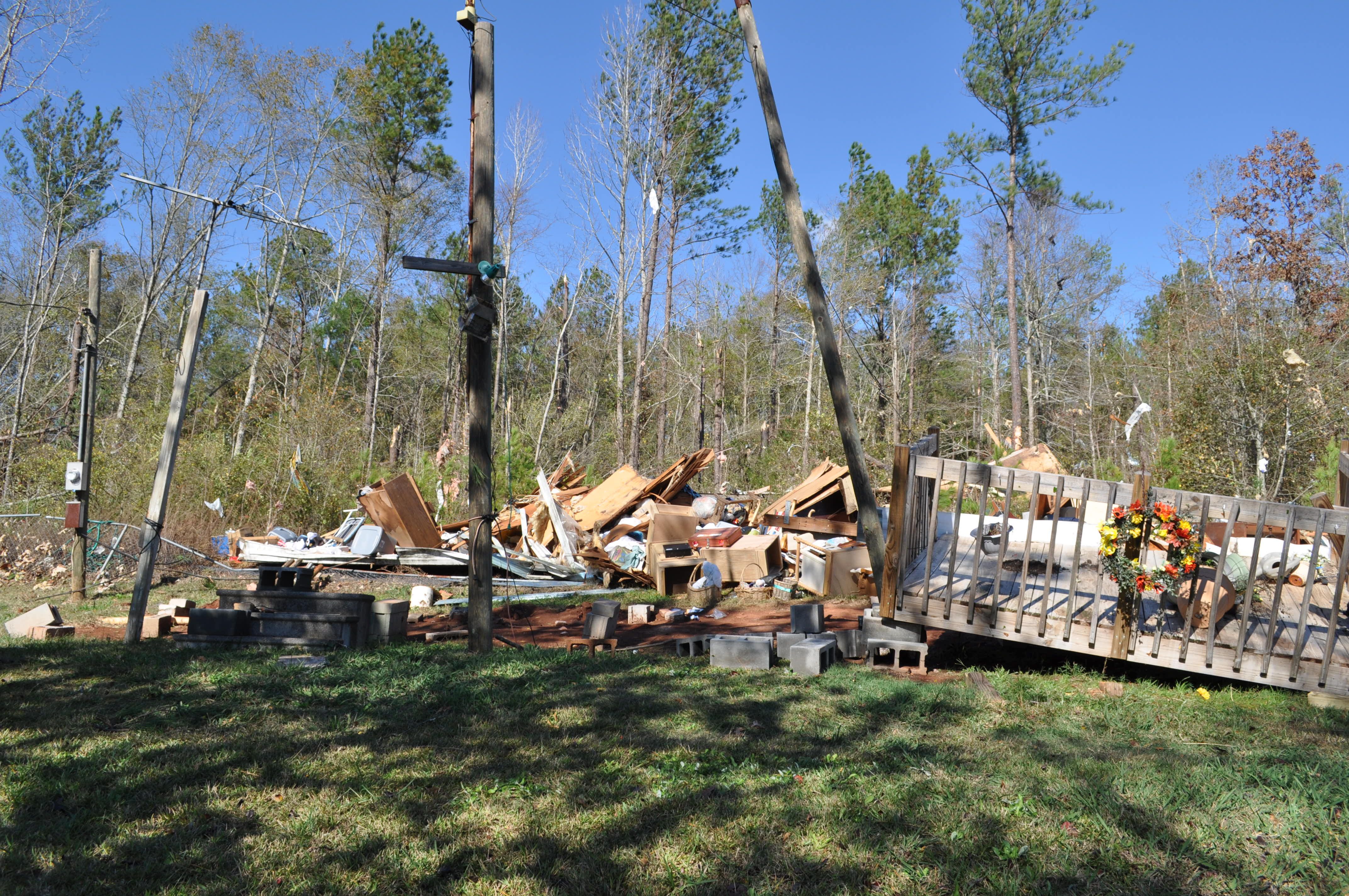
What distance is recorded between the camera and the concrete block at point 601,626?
7098mm

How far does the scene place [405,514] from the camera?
12.5 metres

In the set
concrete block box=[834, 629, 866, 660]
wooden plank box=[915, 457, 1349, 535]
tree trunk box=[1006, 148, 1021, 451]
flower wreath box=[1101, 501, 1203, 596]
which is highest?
tree trunk box=[1006, 148, 1021, 451]

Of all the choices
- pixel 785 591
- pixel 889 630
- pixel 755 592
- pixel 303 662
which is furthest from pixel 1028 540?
pixel 303 662

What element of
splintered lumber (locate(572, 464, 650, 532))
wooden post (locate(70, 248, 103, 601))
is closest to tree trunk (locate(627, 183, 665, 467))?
splintered lumber (locate(572, 464, 650, 532))

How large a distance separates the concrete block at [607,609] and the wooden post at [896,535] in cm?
241

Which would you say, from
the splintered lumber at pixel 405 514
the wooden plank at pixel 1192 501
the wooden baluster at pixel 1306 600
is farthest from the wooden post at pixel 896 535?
the splintered lumber at pixel 405 514

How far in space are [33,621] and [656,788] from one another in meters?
6.99

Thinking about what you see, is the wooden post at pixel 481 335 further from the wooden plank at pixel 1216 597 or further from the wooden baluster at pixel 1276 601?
the wooden baluster at pixel 1276 601

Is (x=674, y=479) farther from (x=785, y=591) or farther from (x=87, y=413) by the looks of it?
(x=87, y=413)

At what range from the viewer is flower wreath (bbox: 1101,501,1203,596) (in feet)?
16.8

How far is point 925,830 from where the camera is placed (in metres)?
3.13

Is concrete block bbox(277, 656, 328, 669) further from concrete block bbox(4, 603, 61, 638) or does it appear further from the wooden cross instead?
concrete block bbox(4, 603, 61, 638)

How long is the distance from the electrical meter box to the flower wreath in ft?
32.1

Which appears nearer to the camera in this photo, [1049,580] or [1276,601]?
[1276,601]
